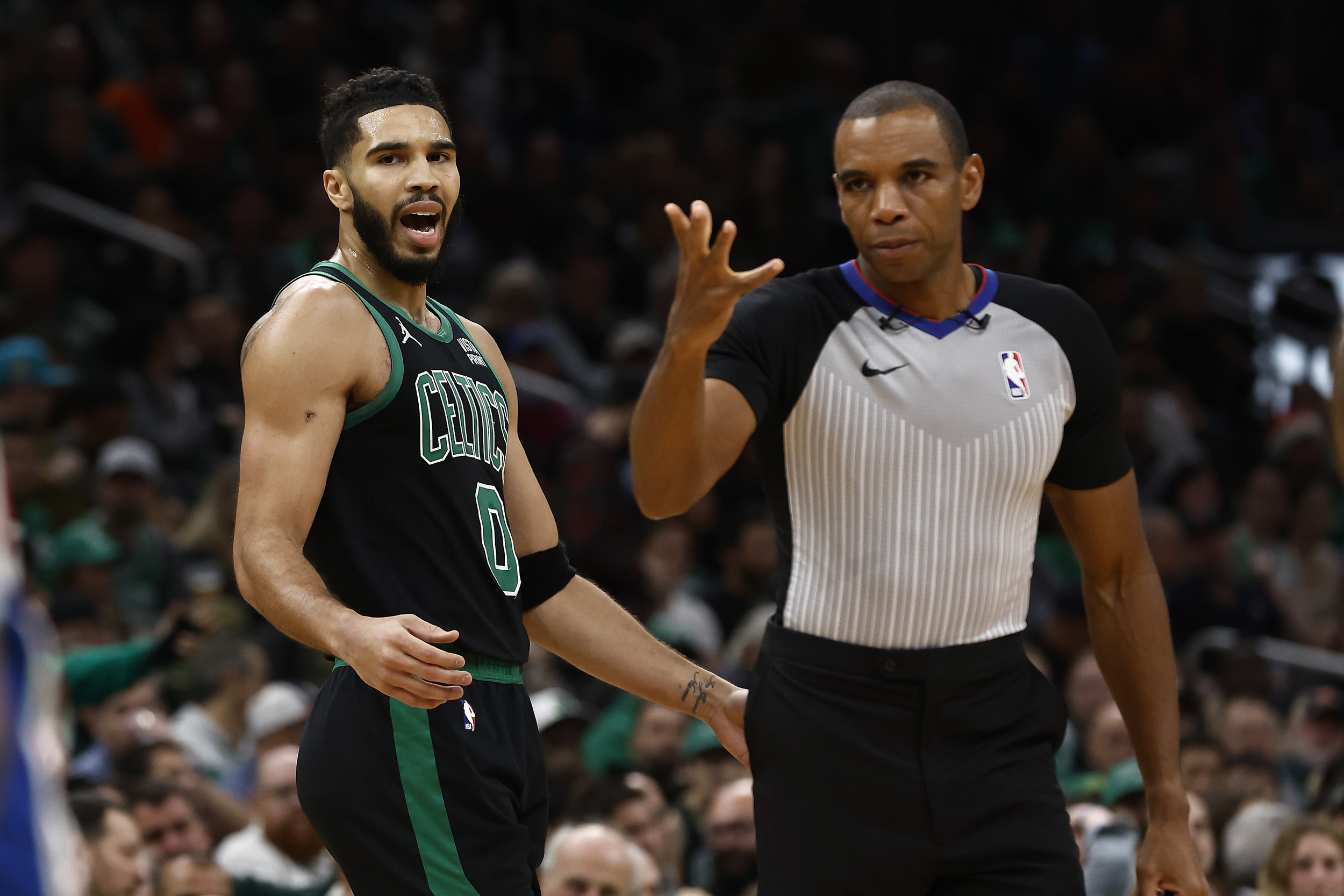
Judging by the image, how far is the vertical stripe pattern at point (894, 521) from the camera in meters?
3.31

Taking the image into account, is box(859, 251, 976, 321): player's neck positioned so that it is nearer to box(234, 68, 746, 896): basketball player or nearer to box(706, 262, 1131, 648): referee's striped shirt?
box(706, 262, 1131, 648): referee's striped shirt

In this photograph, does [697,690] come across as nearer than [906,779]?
No

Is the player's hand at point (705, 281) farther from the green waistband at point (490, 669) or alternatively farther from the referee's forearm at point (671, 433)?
the green waistband at point (490, 669)

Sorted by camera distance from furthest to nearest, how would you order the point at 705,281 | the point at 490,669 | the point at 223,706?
the point at 223,706, the point at 490,669, the point at 705,281

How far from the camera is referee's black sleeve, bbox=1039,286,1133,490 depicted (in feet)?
11.5

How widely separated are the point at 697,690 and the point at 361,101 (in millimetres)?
1311

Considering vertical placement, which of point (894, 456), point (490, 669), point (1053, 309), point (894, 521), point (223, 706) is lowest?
point (223, 706)

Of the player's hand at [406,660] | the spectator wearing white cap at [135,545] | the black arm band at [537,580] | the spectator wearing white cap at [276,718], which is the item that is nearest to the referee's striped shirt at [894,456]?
the black arm band at [537,580]

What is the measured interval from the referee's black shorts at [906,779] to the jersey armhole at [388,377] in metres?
0.89

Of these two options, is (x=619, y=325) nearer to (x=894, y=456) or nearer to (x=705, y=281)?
(x=894, y=456)

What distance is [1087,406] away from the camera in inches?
139

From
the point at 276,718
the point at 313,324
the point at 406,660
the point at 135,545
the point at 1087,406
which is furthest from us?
the point at 135,545

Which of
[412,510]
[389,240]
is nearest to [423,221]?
[389,240]

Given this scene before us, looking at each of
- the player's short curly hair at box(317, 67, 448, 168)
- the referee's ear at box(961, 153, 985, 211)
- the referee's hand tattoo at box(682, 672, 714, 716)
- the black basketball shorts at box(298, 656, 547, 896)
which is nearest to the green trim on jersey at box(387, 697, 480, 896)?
the black basketball shorts at box(298, 656, 547, 896)
